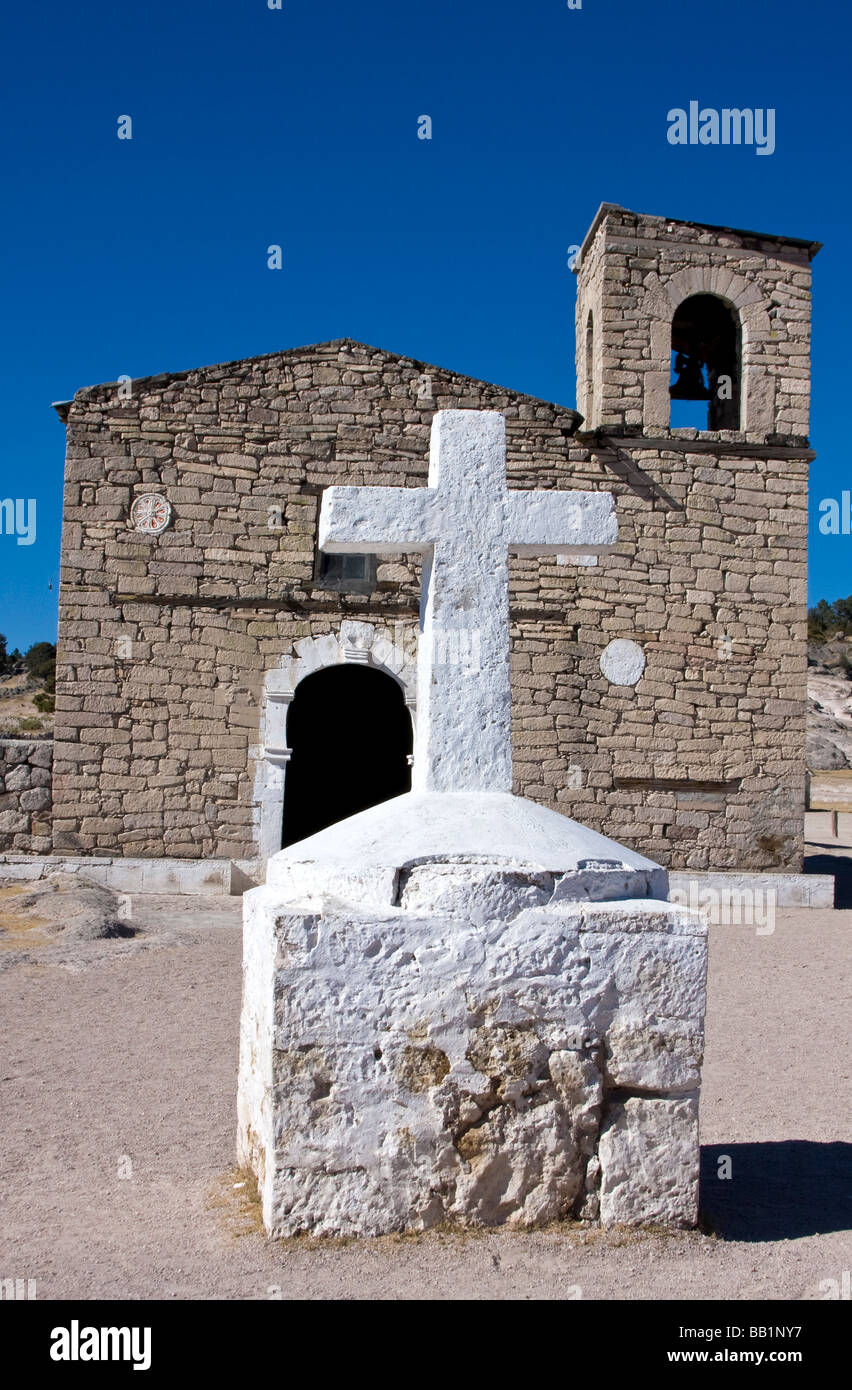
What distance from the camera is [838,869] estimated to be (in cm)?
1373

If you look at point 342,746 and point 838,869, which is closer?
point 342,746

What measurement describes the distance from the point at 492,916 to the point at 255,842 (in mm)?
6902

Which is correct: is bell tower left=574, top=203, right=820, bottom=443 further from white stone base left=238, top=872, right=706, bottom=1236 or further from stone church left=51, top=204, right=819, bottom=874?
white stone base left=238, top=872, right=706, bottom=1236

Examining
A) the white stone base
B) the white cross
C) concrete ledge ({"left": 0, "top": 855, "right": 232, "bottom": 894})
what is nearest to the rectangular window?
concrete ledge ({"left": 0, "top": 855, "right": 232, "bottom": 894})

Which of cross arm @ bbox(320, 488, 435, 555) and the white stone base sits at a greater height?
cross arm @ bbox(320, 488, 435, 555)

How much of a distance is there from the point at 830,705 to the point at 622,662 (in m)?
28.5

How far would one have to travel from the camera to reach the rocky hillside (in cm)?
2970

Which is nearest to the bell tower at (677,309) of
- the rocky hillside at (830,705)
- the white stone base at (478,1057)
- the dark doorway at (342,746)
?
the dark doorway at (342,746)

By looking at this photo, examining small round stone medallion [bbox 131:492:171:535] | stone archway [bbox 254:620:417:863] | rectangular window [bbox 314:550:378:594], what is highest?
small round stone medallion [bbox 131:492:171:535]

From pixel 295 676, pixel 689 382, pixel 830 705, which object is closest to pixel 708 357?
pixel 689 382

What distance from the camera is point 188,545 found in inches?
387

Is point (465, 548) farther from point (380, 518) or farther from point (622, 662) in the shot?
point (622, 662)

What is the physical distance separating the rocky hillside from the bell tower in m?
20.1

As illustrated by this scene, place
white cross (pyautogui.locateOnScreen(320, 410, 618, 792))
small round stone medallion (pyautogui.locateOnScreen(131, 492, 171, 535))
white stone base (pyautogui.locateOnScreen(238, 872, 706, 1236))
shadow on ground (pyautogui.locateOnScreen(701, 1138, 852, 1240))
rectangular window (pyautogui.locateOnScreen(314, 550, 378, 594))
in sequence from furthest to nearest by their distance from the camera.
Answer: rectangular window (pyautogui.locateOnScreen(314, 550, 378, 594)) < small round stone medallion (pyautogui.locateOnScreen(131, 492, 171, 535)) < white cross (pyautogui.locateOnScreen(320, 410, 618, 792)) < shadow on ground (pyautogui.locateOnScreen(701, 1138, 852, 1240)) < white stone base (pyautogui.locateOnScreen(238, 872, 706, 1236))
